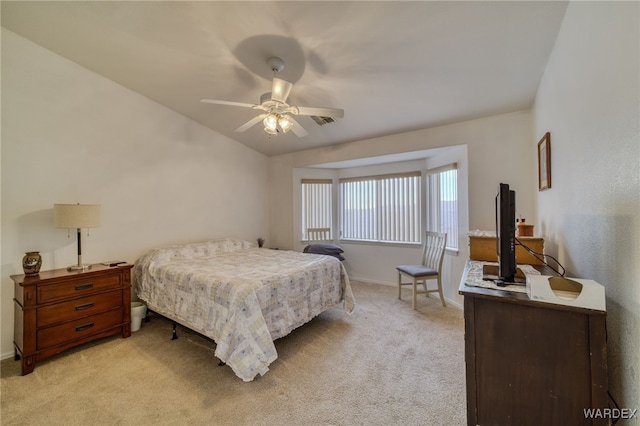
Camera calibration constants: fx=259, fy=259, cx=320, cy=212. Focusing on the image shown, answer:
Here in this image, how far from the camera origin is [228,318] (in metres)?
2.09

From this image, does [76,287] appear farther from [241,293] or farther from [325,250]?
[325,250]

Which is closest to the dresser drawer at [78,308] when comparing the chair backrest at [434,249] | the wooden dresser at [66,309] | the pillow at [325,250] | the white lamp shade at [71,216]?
the wooden dresser at [66,309]

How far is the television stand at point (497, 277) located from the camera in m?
1.42

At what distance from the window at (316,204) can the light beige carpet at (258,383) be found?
8.57 ft

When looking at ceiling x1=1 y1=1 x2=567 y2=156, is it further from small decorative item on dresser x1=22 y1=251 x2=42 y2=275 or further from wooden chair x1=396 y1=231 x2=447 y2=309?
small decorative item on dresser x1=22 y1=251 x2=42 y2=275

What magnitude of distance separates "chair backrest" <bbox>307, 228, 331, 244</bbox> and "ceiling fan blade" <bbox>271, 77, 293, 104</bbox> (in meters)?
3.27

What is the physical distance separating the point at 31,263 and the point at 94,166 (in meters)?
1.19

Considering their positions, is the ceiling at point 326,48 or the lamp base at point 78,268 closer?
the ceiling at point 326,48

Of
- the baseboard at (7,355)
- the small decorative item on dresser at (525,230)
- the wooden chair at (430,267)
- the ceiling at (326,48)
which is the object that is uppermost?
the ceiling at (326,48)

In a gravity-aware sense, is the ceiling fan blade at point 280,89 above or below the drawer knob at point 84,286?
above

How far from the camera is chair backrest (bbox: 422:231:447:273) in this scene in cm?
363

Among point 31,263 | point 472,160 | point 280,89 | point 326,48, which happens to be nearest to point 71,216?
point 31,263

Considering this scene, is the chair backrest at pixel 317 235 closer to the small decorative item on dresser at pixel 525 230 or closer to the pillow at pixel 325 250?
the pillow at pixel 325 250

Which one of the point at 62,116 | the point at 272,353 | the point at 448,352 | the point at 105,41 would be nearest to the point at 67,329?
the point at 272,353
